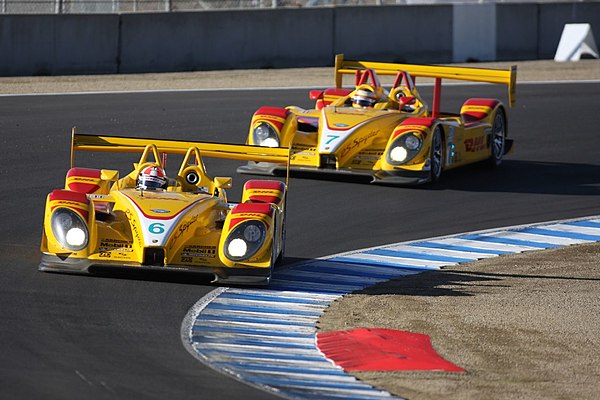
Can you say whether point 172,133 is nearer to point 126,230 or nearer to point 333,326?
point 126,230

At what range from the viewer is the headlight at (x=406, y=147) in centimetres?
1670

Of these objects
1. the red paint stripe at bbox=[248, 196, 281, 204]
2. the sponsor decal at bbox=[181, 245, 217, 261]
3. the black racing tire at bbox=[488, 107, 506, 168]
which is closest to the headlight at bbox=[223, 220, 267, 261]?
the sponsor decal at bbox=[181, 245, 217, 261]

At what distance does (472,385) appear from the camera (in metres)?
8.56

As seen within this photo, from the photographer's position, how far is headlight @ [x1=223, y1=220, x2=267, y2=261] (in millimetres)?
11141

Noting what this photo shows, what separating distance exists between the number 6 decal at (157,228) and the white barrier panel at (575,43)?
2096cm

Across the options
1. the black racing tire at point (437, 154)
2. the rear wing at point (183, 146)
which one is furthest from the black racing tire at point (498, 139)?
the rear wing at point (183, 146)

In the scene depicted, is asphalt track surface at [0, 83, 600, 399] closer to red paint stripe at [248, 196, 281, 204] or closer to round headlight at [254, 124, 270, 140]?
round headlight at [254, 124, 270, 140]

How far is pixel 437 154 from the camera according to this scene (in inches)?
677

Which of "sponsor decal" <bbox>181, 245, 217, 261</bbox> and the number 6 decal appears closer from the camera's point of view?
the number 6 decal

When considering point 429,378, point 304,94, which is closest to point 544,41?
point 304,94

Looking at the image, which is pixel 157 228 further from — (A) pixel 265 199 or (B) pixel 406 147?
(B) pixel 406 147

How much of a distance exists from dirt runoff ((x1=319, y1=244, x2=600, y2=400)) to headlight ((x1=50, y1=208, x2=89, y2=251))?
2231 mm

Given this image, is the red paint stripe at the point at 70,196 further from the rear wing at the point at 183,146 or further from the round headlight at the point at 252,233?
the round headlight at the point at 252,233

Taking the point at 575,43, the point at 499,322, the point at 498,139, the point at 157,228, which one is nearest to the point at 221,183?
the point at 157,228
